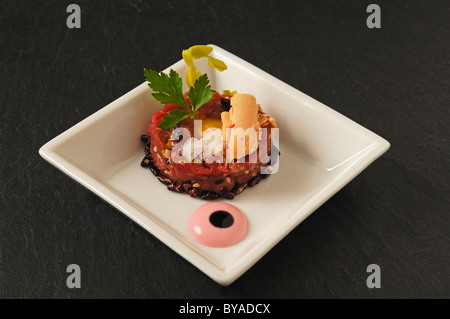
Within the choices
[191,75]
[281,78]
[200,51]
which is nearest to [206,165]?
[191,75]

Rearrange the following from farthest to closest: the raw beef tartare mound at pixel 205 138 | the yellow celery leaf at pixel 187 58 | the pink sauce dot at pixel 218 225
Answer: the yellow celery leaf at pixel 187 58
the raw beef tartare mound at pixel 205 138
the pink sauce dot at pixel 218 225

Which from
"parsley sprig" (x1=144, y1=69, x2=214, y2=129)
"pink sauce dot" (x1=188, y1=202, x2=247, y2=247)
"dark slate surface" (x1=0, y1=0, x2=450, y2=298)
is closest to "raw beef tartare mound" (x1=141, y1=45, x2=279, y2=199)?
"parsley sprig" (x1=144, y1=69, x2=214, y2=129)

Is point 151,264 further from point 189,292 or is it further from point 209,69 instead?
point 209,69

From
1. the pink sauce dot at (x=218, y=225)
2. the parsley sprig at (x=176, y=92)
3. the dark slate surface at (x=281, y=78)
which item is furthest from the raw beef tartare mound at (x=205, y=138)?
the dark slate surface at (x=281, y=78)

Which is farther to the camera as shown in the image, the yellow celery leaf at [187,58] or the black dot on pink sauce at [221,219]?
the yellow celery leaf at [187,58]

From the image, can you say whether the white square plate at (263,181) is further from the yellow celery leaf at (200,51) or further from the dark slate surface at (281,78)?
the yellow celery leaf at (200,51)

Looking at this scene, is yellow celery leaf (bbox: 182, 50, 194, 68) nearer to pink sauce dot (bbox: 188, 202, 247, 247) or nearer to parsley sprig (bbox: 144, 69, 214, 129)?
parsley sprig (bbox: 144, 69, 214, 129)

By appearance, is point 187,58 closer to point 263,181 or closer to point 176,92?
point 176,92
